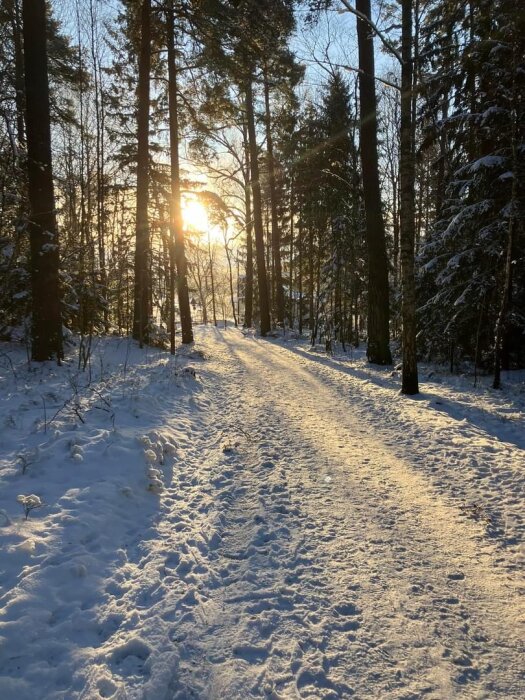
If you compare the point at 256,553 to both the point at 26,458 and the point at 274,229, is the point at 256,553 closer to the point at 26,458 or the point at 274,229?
the point at 26,458

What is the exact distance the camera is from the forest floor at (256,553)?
2.33m

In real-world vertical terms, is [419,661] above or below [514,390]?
below

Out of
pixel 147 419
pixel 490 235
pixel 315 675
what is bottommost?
pixel 315 675

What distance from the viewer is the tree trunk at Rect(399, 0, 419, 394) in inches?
301

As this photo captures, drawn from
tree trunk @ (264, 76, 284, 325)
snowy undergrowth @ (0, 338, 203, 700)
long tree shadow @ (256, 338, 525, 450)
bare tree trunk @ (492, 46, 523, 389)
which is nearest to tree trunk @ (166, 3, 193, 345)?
long tree shadow @ (256, 338, 525, 450)

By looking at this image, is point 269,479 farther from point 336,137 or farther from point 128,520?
point 336,137

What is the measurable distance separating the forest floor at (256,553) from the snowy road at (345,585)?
13mm

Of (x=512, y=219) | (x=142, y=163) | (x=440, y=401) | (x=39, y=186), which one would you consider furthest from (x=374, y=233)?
(x=39, y=186)

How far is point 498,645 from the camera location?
2500 millimetres

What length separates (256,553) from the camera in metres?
3.47

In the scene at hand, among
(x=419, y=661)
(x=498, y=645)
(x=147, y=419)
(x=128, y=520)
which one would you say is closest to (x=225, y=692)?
(x=419, y=661)

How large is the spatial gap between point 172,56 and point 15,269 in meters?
8.65

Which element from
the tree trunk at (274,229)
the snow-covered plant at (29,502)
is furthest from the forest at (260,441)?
the tree trunk at (274,229)

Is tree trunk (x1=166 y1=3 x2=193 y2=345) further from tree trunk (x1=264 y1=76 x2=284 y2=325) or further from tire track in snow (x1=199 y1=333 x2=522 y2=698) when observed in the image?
tire track in snow (x1=199 y1=333 x2=522 y2=698)
